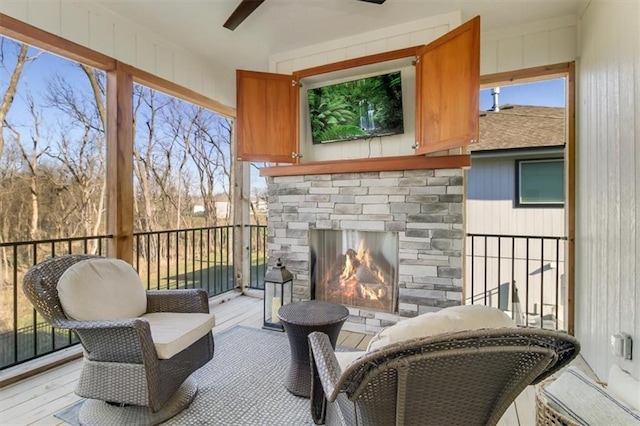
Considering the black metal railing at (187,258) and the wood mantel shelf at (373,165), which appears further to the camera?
the black metal railing at (187,258)

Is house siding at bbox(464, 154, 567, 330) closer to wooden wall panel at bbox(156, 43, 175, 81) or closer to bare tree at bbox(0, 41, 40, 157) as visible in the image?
wooden wall panel at bbox(156, 43, 175, 81)

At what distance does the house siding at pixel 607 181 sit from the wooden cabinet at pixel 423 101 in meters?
0.84

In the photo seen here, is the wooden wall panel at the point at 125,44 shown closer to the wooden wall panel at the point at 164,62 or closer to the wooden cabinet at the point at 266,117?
the wooden wall panel at the point at 164,62

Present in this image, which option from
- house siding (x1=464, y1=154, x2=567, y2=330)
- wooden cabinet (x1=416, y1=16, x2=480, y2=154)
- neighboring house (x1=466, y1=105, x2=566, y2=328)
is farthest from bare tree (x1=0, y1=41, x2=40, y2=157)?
house siding (x1=464, y1=154, x2=567, y2=330)

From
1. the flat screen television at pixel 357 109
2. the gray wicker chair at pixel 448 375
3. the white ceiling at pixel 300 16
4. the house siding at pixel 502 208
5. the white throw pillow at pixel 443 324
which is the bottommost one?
the gray wicker chair at pixel 448 375

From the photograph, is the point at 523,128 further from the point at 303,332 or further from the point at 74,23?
the point at 74,23

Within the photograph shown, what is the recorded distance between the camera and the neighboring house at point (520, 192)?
17.9ft

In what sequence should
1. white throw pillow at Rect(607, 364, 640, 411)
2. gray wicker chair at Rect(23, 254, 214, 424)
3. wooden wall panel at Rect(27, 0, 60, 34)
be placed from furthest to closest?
wooden wall panel at Rect(27, 0, 60, 34) → gray wicker chair at Rect(23, 254, 214, 424) → white throw pillow at Rect(607, 364, 640, 411)

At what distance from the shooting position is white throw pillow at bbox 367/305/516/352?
109 centimetres

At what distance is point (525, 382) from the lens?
118 centimetres

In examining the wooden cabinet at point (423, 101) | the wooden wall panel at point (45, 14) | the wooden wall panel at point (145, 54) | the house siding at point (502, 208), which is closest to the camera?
the wooden wall panel at point (45, 14)

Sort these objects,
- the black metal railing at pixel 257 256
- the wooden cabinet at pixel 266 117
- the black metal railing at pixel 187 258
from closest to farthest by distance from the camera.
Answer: the wooden cabinet at pixel 266 117 → the black metal railing at pixel 187 258 → the black metal railing at pixel 257 256

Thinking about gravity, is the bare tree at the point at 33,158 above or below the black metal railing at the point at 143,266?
above

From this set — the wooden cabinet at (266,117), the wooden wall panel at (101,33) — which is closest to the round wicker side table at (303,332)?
the wooden cabinet at (266,117)
